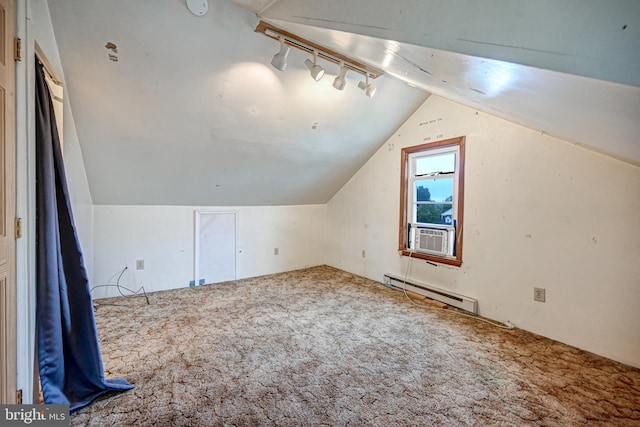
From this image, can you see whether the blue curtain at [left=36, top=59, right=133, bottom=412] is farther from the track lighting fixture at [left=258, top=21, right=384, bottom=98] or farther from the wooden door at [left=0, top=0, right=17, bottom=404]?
the track lighting fixture at [left=258, top=21, right=384, bottom=98]

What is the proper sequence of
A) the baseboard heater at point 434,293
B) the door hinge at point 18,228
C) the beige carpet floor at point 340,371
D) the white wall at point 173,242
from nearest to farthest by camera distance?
the door hinge at point 18,228 → the beige carpet floor at point 340,371 → the baseboard heater at point 434,293 → the white wall at point 173,242

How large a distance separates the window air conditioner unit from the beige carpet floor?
74cm

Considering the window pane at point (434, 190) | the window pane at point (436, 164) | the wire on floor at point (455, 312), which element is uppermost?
the window pane at point (436, 164)

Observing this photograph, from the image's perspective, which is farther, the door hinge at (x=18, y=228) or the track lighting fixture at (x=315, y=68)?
the track lighting fixture at (x=315, y=68)

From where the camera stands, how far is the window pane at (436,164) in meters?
3.35

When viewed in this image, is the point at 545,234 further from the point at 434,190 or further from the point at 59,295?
the point at 59,295

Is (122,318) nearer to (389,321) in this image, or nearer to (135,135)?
(135,135)

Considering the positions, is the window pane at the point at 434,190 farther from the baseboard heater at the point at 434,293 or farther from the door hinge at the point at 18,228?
the door hinge at the point at 18,228

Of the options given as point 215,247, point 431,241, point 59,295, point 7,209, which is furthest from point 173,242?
point 431,241

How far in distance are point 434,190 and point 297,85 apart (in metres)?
2.14

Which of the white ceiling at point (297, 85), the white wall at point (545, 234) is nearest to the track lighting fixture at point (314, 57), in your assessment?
the white ceiling at point (297, 85)

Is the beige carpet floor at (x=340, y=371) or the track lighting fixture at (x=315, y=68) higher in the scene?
the track lighting fixture at (x=315, y=68)

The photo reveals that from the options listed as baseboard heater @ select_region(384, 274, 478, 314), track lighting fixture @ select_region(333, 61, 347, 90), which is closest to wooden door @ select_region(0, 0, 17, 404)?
track lighting fixture @ select_region(333, 61, 347, 90)

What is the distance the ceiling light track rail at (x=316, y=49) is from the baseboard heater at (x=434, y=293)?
101 inches
